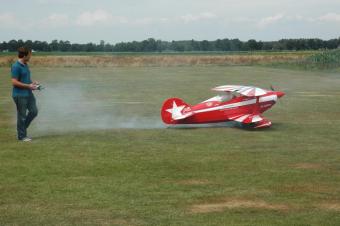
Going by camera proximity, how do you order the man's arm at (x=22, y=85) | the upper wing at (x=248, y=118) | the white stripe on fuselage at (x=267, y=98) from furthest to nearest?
the white stripe on fuselage at (x=267, y=98)
the upper wing at (x=248, y=118)
the man's arm at (x=22, y=85)

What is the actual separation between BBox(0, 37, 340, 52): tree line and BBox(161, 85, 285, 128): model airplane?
13.0 m

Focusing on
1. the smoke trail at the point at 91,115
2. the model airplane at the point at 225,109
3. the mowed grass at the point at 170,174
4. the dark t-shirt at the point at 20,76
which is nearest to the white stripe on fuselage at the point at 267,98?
the model airplane at the point at 225,109

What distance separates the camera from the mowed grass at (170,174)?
299 inches

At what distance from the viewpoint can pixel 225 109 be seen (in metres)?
16.0

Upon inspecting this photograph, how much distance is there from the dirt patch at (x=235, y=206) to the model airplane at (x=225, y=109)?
295 inches

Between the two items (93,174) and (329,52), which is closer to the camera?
(93,174)

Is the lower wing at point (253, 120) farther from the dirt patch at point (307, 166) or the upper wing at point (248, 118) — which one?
the dirt patch at point (307, 166)

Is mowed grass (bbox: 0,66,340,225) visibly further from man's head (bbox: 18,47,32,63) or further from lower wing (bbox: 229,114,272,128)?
man's head (bbox: 18,47,32,63)

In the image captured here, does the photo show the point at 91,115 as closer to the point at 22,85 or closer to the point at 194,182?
the point at 22,85

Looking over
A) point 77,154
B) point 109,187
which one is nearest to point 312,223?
point 109,187

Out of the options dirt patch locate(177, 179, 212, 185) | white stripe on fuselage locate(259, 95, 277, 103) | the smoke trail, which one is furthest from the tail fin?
dirt patch locate(177, 179, 212, 185)

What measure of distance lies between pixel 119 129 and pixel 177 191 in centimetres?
728

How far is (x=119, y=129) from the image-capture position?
627 inches

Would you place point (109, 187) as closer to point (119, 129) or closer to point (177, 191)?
point (177, 191)
